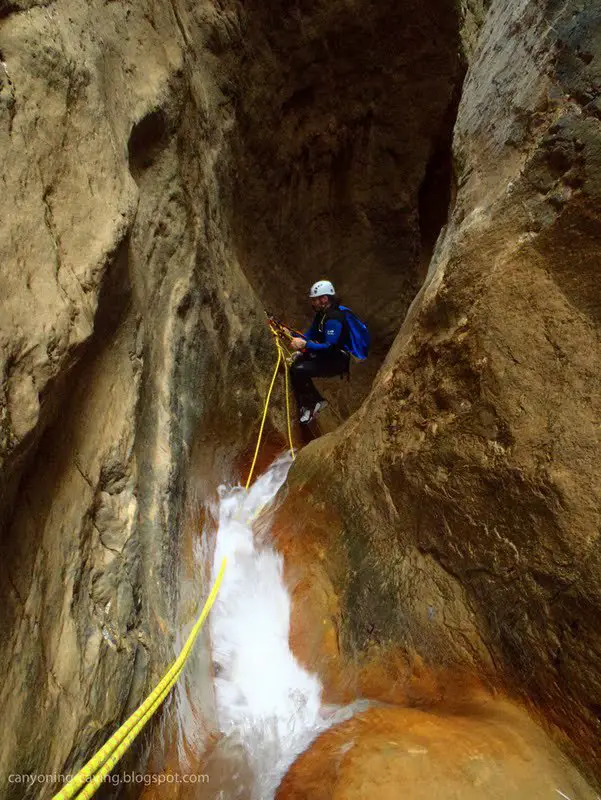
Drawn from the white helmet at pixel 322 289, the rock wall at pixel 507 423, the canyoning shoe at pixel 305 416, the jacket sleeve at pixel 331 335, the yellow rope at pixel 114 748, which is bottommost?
the yellow rope at pixel 114 748

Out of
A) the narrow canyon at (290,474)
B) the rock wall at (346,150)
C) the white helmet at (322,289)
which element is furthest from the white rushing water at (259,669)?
the rock wall at (346,150)

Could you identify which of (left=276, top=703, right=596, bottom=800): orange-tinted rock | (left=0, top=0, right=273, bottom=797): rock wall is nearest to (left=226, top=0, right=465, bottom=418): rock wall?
(left=0, top=0, right=273, bottom=797): rock wall

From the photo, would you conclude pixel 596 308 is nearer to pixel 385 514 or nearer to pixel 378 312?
pixel 385 514

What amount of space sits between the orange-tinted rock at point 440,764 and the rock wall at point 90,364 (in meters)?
1.00

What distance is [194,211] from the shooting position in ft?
13.8

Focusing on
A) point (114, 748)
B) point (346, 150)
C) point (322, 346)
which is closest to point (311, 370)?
point (322, 346)

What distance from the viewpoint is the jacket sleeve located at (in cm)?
629

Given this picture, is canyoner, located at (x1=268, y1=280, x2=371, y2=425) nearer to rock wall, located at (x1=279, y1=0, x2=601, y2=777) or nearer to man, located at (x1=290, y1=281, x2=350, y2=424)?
man, located at (x1=290, y1=281, x2=350, y2=424)

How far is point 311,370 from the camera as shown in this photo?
659 centimetres

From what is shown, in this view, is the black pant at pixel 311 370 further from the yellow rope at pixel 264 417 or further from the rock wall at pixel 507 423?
the rock wall at pixel 507 423

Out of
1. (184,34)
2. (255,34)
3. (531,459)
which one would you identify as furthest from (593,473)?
(255,34)

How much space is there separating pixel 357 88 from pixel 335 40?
0.76 m

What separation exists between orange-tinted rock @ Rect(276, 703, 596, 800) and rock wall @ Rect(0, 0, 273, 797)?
100 centimetres

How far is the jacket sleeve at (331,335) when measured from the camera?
629 cm
